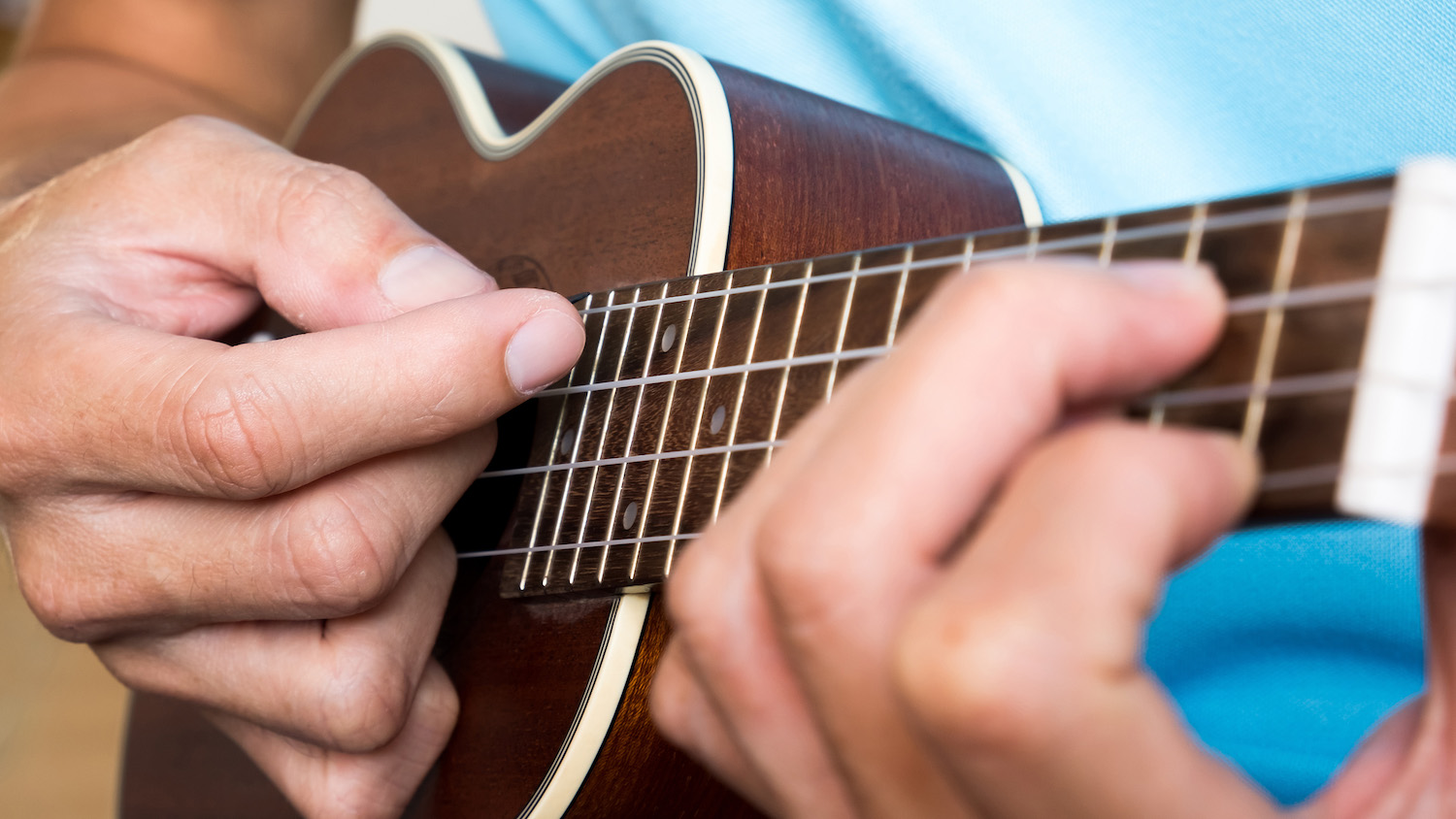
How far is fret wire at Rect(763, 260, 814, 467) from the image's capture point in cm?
52

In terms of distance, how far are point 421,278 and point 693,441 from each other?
222 millimetres

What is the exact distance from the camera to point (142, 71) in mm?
1323

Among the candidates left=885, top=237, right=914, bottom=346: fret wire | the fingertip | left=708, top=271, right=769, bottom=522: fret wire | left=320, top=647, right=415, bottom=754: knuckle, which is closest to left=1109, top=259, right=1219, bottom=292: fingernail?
the fingertip

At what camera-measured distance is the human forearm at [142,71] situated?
46.4 inches

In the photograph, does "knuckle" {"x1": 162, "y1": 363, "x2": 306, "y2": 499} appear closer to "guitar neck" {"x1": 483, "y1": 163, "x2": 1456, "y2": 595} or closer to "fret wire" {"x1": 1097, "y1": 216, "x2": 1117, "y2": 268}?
"guitar neck" {"x1": 483, "y1": 163, "x2": 1456, "y2": 595}

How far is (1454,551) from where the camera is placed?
→ 1.24 feet

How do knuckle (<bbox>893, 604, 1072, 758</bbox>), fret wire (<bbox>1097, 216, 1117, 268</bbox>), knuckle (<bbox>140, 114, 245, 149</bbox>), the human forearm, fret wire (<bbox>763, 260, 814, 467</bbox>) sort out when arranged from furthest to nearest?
the human forearm, knuckle (<bbox>140, 114, 245, 149</bbox>), fret wire (<bbox>763, 260, 814, 467</bbox>), fret wire (<bbox>1097, 216, 1117, 268</bbox>), knuckle (<bbox>893, 604, 1072, 758</bbox>)

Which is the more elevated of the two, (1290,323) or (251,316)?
(1290,323)

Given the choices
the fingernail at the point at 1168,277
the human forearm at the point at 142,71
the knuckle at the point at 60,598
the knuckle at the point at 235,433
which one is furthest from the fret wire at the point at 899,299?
the human forearm at the point at 142,71

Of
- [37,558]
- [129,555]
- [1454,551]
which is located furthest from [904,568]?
[37,558]

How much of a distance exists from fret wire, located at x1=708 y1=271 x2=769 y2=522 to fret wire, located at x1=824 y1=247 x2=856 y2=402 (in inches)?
2.4

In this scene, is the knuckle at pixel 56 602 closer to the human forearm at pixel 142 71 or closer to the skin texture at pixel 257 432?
the skin texture at pixel 257 432

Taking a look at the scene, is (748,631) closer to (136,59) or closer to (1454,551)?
(1454,551)

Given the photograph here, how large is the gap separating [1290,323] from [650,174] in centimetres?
48
